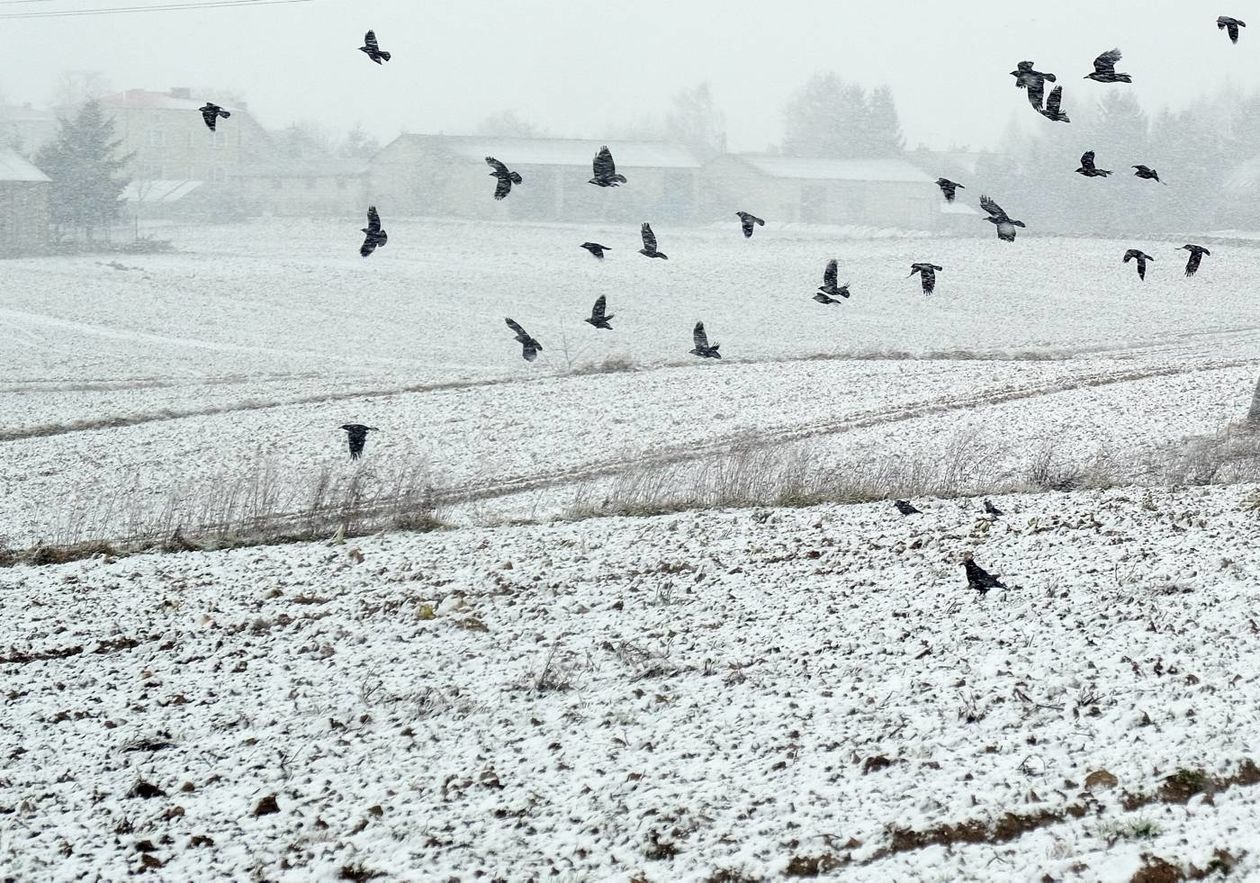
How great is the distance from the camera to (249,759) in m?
7.52

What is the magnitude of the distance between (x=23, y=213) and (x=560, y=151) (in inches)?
1445

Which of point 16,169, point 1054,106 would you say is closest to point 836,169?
point 16,169

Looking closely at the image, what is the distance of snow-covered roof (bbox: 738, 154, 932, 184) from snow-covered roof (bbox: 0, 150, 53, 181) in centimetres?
4372

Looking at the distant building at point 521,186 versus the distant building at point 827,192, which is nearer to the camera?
the distant building at point 521,186

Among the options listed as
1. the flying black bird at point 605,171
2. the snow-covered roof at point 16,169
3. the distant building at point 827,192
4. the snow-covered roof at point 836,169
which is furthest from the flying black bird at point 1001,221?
the snow-covered roof at point 836,169

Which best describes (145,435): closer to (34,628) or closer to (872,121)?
(34,628)

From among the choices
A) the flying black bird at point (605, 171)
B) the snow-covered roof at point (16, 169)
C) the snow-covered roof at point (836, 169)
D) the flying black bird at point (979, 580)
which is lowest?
the flying black bird at point (979, 580)

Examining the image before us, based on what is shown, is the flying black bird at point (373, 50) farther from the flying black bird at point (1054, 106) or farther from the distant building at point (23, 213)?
the distant building at point (23, 213)

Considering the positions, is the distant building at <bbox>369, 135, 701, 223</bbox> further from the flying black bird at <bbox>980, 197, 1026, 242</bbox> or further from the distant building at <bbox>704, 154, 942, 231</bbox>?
the flying black bird at <bbox>980, 197, 1026, 242</bbox>

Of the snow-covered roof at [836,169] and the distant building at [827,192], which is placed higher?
the snow-covered roof at [836,169]

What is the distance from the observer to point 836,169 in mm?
89625

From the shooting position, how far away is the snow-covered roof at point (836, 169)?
285 ft

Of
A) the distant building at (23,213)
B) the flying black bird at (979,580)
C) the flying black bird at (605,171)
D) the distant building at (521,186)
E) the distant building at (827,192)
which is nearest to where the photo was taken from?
the flying black bird at (979,580)

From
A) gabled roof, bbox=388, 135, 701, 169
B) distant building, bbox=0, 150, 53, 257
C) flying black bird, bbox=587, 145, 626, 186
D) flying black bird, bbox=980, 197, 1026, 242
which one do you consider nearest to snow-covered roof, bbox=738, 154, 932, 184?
gabled roof, bbox=388, 135, 701, 169
